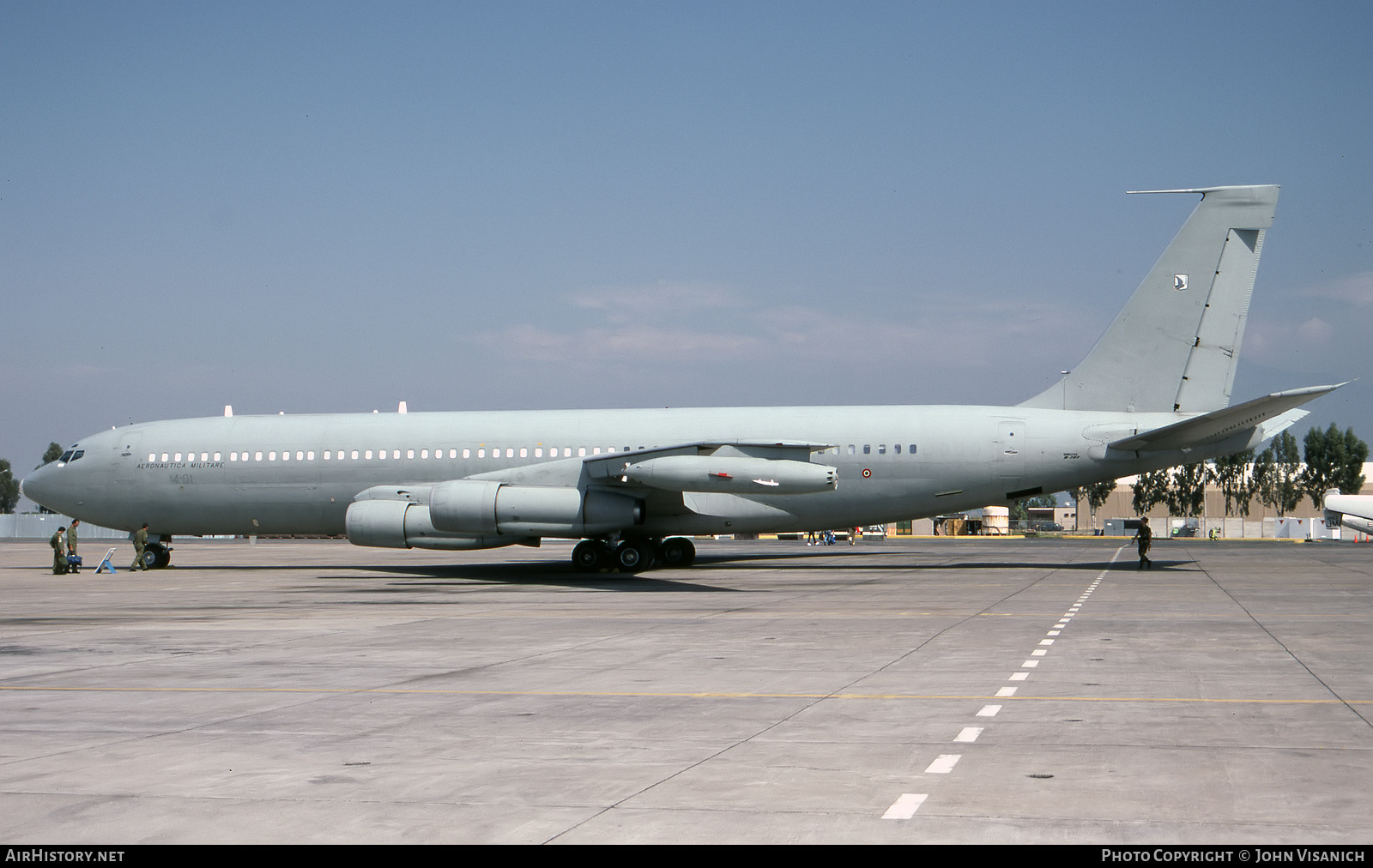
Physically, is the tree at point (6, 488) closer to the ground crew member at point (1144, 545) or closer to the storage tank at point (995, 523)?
the storage tank at point (995, 523)

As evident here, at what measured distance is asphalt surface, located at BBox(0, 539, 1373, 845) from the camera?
20.2 ft

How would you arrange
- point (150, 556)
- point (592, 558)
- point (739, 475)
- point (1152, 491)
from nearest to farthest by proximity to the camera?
point (739, 475) → point (592, 558) → point (150, 556) → point (1152, 491)

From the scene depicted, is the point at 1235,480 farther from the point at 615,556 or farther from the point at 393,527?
the point at 393,527

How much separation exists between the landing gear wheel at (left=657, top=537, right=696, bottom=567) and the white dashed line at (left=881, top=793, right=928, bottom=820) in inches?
1113

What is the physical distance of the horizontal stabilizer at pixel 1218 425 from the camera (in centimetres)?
2677

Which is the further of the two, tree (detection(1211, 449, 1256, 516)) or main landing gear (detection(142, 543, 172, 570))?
tree (detection(1211, 449, 1256, 516))

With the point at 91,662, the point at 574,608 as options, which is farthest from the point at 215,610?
the point at 91,662

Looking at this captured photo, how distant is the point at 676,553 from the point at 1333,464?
345 ft

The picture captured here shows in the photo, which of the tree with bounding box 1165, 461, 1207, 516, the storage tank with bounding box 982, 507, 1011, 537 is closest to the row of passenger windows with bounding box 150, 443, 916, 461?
the storage tank with bounding box 982, 507, 1011, 537

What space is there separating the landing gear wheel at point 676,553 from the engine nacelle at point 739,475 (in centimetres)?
617

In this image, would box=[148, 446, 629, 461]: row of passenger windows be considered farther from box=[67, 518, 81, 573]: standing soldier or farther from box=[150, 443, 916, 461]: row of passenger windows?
box=[67, 518, 81, 573]: standing soldier

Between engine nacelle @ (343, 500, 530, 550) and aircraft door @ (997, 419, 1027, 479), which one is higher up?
aircraft door @ (997, 419, 1027, 479)

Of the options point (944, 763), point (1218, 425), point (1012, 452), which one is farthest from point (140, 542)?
point (944, 763)

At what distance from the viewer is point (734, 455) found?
31.9 m
